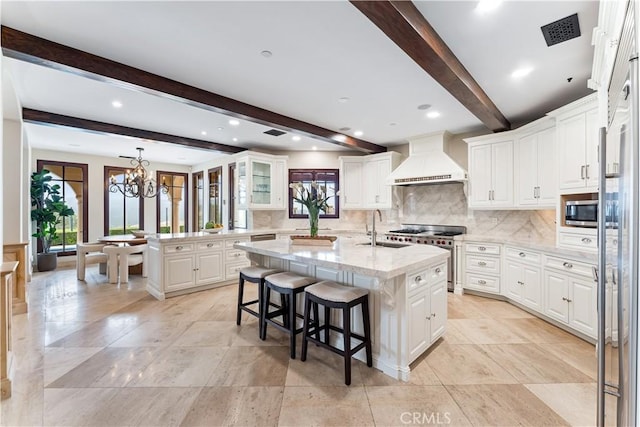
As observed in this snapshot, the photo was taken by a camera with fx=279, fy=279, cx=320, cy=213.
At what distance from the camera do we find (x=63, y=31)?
2.14 m

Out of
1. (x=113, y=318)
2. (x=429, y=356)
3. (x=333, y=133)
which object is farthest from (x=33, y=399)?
(x=333, y=133)

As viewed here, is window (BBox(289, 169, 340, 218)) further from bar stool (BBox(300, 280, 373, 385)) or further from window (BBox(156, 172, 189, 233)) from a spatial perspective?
window (BBox(156, 172, 189, 233))

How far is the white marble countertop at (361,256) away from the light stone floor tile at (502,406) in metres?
0.93

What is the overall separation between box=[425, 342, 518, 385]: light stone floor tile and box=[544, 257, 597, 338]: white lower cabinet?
1.13 meters

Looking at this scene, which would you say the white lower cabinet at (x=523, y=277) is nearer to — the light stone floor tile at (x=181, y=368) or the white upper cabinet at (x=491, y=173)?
the white upper cabinet at (x=491, y=173)

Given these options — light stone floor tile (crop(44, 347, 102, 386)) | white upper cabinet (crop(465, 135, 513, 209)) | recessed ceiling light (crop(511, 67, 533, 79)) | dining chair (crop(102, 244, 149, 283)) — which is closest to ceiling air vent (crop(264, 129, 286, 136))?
white upper cabinet (crop(465, 135, 513, 209))

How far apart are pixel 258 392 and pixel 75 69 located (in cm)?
304

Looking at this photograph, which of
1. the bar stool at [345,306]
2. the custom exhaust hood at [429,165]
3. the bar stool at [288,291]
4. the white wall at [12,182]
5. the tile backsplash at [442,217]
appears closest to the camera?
the bar stool at [345,306]

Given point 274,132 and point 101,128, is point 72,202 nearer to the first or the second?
point 101,128

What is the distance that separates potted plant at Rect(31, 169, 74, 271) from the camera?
5637 millimetres

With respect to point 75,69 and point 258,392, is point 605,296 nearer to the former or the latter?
point 258,392

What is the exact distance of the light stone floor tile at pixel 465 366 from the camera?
2139mm

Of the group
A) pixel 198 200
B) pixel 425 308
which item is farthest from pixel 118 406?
pixel 198 200

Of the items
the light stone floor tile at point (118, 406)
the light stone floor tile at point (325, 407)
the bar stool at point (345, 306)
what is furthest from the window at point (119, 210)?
the light stone floor tile at point (325, 407)
